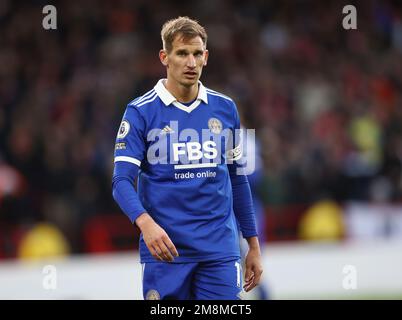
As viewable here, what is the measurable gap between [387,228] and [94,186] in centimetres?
403

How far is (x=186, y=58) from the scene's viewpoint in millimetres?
5273

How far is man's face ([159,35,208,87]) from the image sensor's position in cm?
527

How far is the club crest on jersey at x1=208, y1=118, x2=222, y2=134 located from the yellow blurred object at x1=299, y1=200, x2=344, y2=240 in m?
7.76

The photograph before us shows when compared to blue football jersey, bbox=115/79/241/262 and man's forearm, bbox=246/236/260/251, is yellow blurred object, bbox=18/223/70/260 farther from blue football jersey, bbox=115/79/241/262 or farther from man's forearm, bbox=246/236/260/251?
blue football jersey, bbox=115/79/241/262

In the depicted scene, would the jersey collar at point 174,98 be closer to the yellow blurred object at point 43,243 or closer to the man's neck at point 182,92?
the man's neck at point 182,92

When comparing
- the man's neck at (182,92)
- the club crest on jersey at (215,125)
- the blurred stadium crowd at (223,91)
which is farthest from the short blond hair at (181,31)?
the blurred stadium crowd at (223,91)

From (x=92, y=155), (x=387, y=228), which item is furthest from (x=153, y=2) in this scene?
(x=387, y=228)

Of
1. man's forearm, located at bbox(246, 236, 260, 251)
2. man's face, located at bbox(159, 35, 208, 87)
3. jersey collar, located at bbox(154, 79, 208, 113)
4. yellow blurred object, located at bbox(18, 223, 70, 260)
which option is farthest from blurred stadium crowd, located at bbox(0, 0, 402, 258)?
man's face, located at bbox(159, 35, 208, 87)

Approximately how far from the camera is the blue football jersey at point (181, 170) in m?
5.31

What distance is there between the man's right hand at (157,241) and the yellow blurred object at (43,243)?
658 centimetres

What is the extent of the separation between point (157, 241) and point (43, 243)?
6991mm

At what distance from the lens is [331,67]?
1655 cm
